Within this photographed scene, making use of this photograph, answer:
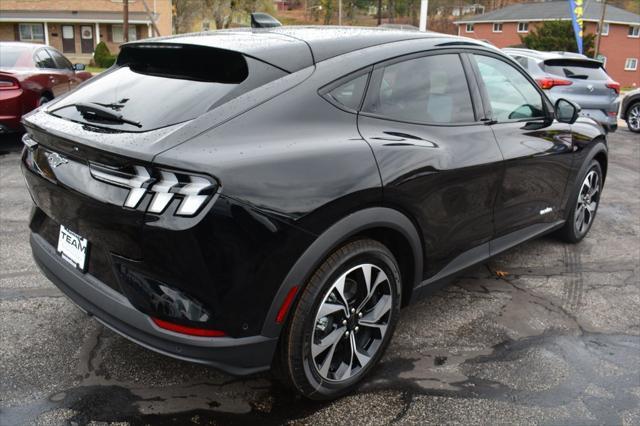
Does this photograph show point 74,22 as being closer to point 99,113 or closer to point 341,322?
point 99,113

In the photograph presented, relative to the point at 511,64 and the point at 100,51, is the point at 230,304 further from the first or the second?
the point at 100,51

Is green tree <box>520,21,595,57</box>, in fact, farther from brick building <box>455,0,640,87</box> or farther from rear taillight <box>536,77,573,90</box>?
rear taillight <box>536,77,573,90</box>

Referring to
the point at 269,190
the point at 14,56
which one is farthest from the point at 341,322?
the point at 14,56

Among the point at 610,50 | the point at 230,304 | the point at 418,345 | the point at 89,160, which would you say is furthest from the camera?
the point at 610,50

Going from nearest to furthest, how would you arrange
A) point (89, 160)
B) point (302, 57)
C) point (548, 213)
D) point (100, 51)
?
point (89, 160), point (302, 57), point (548, 213), point (100, 51)

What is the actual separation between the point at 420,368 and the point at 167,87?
1.92m

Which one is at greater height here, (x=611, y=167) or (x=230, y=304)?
(x=230, y=304)

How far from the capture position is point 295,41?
2.80m

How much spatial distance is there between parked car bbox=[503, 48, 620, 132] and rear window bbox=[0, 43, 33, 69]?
8.22m

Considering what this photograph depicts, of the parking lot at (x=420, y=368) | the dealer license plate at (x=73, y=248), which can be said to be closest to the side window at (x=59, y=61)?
the parking lot at (x=420, y=368)

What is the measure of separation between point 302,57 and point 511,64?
6.18ft

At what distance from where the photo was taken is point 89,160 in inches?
92.1

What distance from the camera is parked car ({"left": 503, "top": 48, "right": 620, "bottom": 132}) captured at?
10109mm

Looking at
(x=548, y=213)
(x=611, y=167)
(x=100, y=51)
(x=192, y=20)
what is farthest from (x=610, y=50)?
(x=548, y=213)
